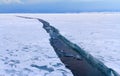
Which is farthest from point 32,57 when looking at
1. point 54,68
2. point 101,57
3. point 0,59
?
point 101,57

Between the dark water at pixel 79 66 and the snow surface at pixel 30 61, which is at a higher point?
the snow surface at pixel 30 61

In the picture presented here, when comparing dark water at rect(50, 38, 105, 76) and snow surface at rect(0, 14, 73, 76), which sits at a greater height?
snow surface at rect(0, 14, 73, 76)

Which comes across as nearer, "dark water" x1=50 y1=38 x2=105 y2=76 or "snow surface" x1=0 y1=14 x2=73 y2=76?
"snow surface" x1=0 y1=14 x2=73 y2=76

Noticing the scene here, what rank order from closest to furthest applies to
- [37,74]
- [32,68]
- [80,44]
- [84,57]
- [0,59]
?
[37,74] → [32,68] → [0,59] → [84,57] → [80,44]

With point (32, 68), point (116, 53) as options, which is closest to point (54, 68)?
point (32, 68)

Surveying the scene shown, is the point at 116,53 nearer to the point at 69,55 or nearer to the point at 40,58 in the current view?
the point at 69,55

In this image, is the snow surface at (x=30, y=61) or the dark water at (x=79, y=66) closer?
the snow surface at (x=30, y=61)

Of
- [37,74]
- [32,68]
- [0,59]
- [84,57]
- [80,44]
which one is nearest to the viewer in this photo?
[37,74]

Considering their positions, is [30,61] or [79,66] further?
→ [79,66]

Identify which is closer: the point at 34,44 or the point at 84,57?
the point at 84,57

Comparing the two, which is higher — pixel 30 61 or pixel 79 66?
pixel 30 61
